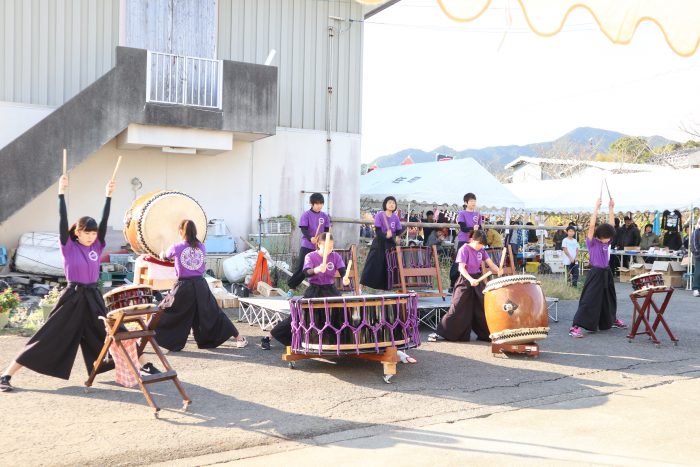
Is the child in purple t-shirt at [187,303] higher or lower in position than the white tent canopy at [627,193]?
lower

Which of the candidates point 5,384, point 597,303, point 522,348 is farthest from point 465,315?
point 5,384

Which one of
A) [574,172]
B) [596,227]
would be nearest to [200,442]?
[596,227]

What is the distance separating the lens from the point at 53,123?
40.9ft

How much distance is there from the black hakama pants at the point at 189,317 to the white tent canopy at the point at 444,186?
11849 millimetres

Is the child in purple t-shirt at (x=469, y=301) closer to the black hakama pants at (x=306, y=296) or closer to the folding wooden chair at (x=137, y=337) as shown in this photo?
the black hakama pants at (x=306, y=296)

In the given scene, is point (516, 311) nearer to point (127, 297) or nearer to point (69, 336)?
point (127, 297)

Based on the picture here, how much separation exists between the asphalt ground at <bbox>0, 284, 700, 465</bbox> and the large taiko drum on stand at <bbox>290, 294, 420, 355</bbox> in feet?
1.18

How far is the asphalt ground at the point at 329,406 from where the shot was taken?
5223mm

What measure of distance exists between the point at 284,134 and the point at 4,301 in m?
7.75

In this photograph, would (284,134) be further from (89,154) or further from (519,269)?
(519,269)

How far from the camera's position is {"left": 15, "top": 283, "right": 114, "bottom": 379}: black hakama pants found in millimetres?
6574

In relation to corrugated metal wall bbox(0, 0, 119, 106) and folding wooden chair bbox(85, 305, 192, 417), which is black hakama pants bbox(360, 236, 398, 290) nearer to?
folding wooden chair bbox(85, 305, 192, 417)

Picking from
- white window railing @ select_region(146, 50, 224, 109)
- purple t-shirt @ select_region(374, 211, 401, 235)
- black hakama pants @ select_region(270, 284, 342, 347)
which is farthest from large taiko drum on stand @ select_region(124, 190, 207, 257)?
white window railing @ select_region(146, 50, 224, 109)

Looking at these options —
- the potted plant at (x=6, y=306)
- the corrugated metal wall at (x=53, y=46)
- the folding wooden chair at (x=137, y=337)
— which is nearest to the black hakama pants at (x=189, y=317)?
the folding wooden chair at (x=137, y=337)
